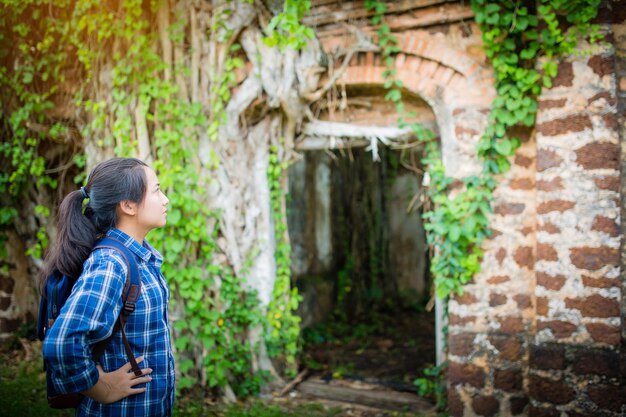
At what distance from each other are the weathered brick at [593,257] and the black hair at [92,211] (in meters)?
2.85

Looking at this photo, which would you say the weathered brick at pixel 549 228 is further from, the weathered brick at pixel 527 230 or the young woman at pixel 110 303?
the young woman at pixel 110 303

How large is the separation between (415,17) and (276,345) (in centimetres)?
315

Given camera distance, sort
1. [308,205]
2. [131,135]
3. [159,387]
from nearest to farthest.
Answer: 1. [159,387]
2. [131,135]
3. [308,205]

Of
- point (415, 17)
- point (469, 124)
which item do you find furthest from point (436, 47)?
point (469, 124)

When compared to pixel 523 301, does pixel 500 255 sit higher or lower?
higher

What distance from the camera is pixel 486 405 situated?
3.75 meters

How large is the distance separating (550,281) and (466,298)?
0.64 metres

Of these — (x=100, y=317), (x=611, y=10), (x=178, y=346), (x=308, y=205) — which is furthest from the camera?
(x=308, y=205)

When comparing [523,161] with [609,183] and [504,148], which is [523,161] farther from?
[609,183]

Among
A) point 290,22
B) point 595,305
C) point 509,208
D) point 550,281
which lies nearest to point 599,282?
point 595,305

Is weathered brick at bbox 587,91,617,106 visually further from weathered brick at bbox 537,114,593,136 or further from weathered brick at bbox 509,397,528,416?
weathered brick at bbox 509,397,528,416

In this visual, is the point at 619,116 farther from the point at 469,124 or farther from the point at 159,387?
the point at 159,387

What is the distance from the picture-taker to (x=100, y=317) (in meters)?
1.73

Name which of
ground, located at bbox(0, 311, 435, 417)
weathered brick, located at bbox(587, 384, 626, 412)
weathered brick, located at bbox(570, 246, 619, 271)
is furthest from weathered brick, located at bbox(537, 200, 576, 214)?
ground, located at bbox(0, 311, 435, 417)
